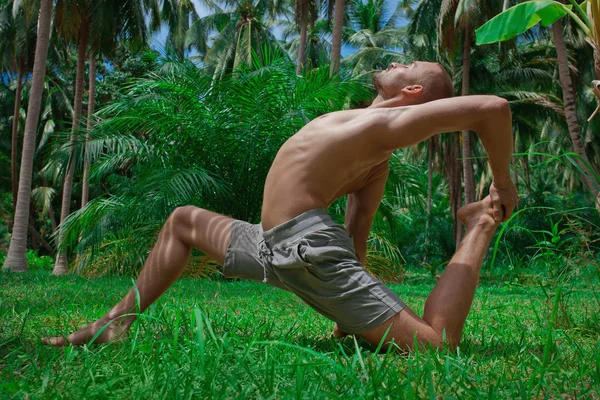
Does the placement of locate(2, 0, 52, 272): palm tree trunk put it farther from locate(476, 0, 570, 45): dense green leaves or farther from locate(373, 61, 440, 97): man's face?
locate(373, 61, 440, 97): man's face

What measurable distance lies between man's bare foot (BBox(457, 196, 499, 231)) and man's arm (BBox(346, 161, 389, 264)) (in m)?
0.39

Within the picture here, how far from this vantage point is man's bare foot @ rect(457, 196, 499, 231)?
88.8 inches

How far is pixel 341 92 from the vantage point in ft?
27.2

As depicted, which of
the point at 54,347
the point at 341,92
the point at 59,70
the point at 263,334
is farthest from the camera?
the point at 59,70

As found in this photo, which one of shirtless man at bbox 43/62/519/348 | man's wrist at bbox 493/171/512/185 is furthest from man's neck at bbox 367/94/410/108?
man's wrist at bbox 493/171/512/185

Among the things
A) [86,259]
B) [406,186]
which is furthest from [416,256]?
[86,259]

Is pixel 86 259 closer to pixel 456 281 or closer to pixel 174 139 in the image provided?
pixel 174 139

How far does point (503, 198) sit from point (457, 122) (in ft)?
1.48

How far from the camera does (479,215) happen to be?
2295 mm

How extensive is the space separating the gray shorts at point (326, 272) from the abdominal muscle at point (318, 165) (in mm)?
63

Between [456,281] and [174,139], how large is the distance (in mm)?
7192

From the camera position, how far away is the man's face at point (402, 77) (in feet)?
7.47

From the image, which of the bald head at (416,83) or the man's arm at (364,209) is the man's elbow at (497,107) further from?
the man's arm at (364,209)

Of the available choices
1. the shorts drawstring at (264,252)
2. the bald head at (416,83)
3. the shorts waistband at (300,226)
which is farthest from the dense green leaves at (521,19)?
the shorts drawstring at (264,252)
